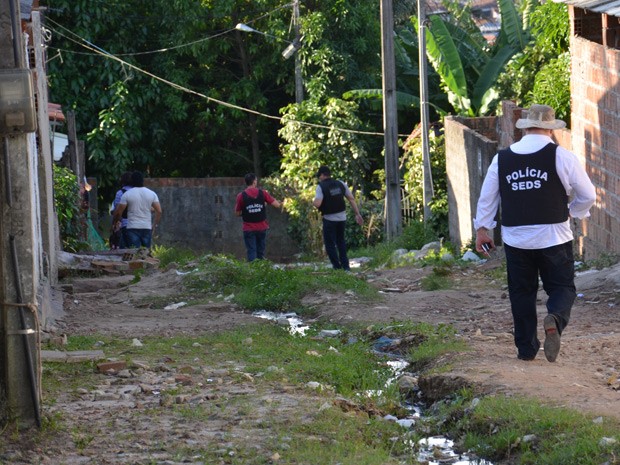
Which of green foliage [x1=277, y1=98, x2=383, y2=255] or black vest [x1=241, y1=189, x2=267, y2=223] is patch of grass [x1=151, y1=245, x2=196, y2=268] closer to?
black vest [x1=241, y1=189, x2=267, y2=223]

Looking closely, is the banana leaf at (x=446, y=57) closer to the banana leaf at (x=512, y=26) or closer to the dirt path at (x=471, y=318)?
the banana leaf at (x=512, y=26)

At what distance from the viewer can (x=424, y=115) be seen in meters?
20.7

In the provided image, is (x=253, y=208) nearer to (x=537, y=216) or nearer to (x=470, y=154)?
(x=470, y=154)

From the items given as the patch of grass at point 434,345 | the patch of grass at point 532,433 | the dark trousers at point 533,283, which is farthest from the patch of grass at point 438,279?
the patch of grass at point 532,433

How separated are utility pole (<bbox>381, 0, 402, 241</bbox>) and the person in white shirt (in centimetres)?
559

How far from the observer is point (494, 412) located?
6410 mm

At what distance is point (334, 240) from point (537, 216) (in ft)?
25.7

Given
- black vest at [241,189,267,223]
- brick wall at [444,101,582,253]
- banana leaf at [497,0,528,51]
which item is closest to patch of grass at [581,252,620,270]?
brick wall at [444,101,582,253]

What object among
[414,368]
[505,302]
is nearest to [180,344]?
[414,368]

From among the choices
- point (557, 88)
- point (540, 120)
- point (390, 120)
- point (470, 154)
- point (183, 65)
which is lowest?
point (470, 154)

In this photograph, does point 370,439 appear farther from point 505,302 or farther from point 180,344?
point 505,302

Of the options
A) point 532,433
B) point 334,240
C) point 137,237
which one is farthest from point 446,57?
point 532,433

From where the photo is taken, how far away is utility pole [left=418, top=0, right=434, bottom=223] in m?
20.3

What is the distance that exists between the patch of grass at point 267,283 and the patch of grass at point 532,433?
5.39 m
